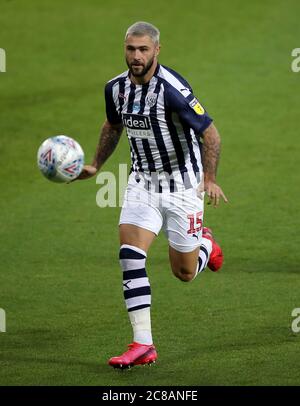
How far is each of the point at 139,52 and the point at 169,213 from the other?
4.49ft

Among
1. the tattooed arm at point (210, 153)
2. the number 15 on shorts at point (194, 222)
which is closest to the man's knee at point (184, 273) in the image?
the number 15 on shorts at point (194, 222)

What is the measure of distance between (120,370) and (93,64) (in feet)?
42.7

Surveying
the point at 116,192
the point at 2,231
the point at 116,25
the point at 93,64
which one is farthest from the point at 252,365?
the point at 116,25

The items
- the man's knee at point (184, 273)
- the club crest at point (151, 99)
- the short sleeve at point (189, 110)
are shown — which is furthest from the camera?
the man's knee at point (184, 273)

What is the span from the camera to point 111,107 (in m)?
10.7

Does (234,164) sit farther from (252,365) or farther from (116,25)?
(252,365)

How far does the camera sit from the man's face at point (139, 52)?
33.1ft

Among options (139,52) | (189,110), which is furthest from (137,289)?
(139,52)

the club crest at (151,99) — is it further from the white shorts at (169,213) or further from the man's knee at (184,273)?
the man's knee at (184,273)

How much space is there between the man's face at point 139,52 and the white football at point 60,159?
0.79 meters

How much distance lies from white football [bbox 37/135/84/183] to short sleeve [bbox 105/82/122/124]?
26.1 inches

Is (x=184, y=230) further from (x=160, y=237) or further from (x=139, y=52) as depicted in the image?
(x=160, y=237)

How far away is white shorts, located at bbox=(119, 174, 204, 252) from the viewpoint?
33.9 ft

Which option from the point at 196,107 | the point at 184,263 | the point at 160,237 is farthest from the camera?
the point at 160,237
